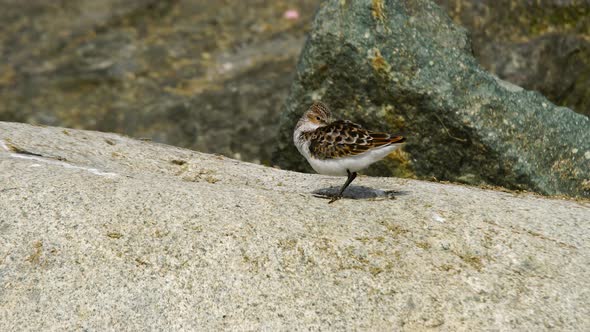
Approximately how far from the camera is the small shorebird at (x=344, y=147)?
7570 millimetres

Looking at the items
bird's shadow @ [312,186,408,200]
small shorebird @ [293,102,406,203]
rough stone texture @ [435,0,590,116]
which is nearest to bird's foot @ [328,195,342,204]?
small shorebird @ [293,102,406,203]

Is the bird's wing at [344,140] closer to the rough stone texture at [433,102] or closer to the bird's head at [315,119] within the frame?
the bird's head at [315,119]

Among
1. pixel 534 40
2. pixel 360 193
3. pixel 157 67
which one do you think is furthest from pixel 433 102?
pixel 157 67

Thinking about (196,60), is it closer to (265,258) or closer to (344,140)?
(344,140)

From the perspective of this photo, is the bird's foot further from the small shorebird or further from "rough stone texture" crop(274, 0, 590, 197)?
"rough stone texture" crop(274, 0, 590, 197)

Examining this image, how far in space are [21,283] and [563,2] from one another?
897cm

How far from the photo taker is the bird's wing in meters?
7.58

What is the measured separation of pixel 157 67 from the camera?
14664mm

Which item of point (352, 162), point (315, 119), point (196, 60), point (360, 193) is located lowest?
point (196, 60)

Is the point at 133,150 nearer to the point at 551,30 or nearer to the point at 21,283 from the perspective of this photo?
the point at 21,283

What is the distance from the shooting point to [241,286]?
243 inches

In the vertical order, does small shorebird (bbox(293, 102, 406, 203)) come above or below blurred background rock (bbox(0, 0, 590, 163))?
above

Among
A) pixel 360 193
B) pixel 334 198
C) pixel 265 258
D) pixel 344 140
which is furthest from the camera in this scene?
pixel 360 193

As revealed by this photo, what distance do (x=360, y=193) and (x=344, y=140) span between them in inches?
28.7
